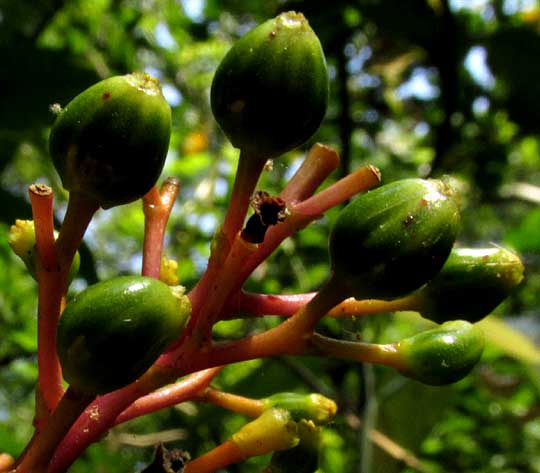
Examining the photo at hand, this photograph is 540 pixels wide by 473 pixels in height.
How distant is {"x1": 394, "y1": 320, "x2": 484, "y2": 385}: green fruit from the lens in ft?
3.69

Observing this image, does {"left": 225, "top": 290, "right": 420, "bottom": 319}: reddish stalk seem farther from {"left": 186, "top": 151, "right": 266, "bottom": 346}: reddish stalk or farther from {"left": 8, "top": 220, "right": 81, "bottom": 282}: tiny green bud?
{"left": 8, "top": 220, "right": 81, "bottom": 282}: tiny green bud

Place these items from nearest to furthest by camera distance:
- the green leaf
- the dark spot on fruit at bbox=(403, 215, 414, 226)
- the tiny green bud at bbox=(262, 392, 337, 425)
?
the dark spot on fruit at bbox=(403, 215, 414, 226)
the tiny green bud at bbox=(262, 392, 337, 425)
the green leaf

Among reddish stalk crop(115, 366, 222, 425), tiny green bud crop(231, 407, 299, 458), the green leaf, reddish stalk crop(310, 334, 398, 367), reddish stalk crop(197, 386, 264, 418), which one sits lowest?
the green leaf

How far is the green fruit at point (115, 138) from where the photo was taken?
951mm

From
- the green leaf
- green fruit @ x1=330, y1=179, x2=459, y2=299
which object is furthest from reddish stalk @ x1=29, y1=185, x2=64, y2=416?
the green leaf

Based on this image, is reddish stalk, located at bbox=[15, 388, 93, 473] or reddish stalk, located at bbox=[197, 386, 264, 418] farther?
reddish stalk, located at bbox=[197, 386, 264, 418]

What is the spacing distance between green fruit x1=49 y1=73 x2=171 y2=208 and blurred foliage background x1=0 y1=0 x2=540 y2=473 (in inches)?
35.6

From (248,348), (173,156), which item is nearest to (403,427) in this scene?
(248,348)

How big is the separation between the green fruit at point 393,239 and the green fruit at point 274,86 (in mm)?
117

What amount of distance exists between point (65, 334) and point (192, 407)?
2.28 meters

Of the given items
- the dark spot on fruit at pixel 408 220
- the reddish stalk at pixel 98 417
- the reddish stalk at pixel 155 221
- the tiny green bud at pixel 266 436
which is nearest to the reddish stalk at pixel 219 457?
the tiny green bud at pixel 266 436

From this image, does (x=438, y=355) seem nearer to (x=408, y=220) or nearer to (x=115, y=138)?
(x=408, y=220)

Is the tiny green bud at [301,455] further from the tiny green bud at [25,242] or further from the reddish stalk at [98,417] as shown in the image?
the tiny green bud at [25,242]

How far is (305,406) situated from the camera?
43.5 inches
